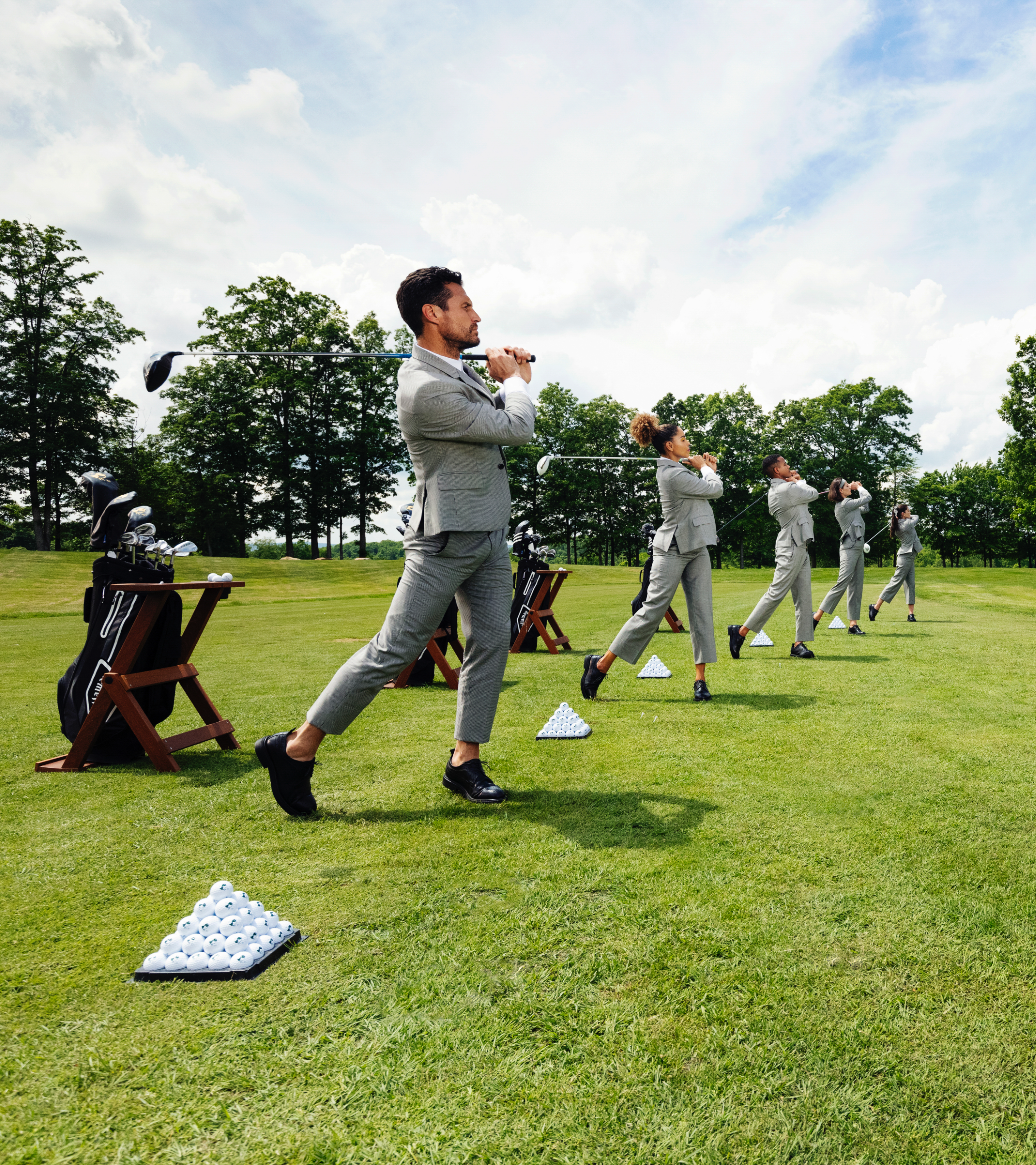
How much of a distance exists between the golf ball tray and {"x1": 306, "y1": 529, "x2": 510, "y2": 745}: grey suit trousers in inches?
50.2

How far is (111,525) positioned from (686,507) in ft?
14.7

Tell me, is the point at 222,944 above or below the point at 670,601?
below

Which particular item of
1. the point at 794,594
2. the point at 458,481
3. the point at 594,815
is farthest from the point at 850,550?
the point at 458,481

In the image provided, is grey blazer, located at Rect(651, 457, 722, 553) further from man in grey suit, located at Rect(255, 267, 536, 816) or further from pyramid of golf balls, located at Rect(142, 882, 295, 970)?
pyramid of golf balls, located at Rect(142, 882, 295, 970)

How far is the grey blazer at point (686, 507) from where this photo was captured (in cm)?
688

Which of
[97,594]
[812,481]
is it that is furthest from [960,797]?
[812,481]

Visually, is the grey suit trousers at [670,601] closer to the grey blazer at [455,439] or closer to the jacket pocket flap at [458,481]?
the grey blazer at [455,439]

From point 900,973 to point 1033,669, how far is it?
669cm

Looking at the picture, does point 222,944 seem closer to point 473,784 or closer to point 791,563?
point 473,784

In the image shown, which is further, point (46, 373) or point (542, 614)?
point (46, 373)

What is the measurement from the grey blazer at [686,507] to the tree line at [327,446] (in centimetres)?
2448

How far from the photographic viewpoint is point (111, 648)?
4734 mm

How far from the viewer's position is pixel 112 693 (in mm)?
4586

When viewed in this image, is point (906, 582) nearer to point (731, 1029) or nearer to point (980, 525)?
point (731, 1029)
